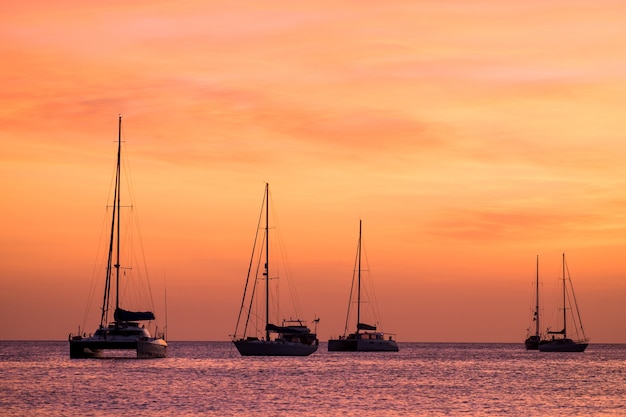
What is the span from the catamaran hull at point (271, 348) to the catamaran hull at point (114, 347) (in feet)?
46.4

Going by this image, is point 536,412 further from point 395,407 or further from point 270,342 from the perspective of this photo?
point 270,342

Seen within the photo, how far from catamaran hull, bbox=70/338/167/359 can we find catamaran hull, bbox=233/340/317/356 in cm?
1413

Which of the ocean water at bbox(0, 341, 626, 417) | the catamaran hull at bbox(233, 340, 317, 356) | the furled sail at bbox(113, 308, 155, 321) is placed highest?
the furled sail at bbox(113, 308, 155, 321)

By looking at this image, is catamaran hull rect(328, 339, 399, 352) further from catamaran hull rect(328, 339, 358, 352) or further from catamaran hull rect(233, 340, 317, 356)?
catamaran hull rect(233, 340, 317, 356)

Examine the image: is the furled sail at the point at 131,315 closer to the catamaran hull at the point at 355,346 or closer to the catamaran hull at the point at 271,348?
the catamaran hull at the point at 271,348

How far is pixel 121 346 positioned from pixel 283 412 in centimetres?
4951

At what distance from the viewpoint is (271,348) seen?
469 ft

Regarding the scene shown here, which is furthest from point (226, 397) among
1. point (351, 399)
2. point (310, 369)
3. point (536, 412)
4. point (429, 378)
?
point (310, 369)

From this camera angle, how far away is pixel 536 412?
75.8 metres

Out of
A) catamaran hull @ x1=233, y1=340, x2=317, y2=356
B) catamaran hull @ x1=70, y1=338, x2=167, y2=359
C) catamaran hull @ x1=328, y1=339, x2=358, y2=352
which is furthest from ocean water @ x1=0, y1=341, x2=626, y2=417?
catamaran hull @ x1=328, y1=339, x2=358, y2=352

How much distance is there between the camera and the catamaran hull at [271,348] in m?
143

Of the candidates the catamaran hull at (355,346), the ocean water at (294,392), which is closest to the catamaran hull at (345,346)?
the catamaran hull at (355,346)

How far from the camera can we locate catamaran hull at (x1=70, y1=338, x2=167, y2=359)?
390ft

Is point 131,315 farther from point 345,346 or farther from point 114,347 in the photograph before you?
point 345,346
